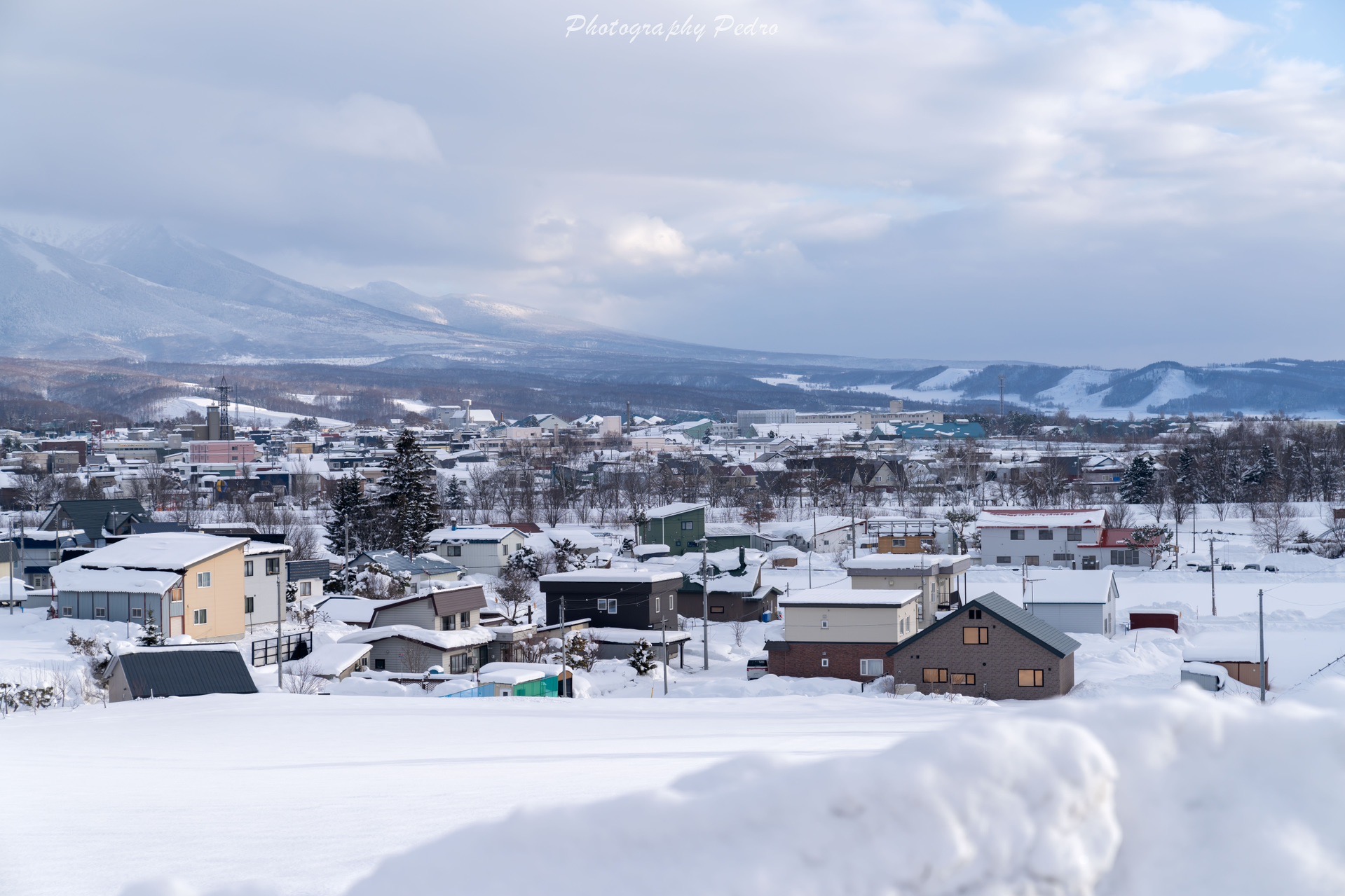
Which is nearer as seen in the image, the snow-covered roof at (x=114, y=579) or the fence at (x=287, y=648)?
the fence at (x=287, y=648)

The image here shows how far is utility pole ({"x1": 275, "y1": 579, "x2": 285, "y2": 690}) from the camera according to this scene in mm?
12094

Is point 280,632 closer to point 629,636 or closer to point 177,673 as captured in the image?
point 177,673

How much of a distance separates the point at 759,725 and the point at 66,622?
41.7 feet

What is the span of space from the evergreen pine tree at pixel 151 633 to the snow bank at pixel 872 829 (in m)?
13.4

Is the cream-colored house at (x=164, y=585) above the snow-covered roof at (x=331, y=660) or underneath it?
above

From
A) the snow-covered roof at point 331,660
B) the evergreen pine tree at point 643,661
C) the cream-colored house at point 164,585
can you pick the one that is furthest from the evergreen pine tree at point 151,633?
the evergreen pine tree at point 643,661

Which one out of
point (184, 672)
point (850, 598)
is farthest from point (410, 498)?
point (184, 672)

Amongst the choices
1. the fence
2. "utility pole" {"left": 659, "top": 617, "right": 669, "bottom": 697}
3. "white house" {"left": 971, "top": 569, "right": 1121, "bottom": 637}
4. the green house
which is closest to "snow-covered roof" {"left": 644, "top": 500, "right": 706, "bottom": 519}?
the green house

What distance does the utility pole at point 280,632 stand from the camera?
12.1m

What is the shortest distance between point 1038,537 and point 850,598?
12.3m

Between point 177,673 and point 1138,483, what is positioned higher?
point 1138,483

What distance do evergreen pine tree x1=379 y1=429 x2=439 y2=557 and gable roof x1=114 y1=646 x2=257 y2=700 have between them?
14126mm

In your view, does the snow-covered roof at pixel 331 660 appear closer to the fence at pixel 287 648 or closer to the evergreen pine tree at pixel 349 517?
the fence at pixel 287 648

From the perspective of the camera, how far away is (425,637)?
14.8m
